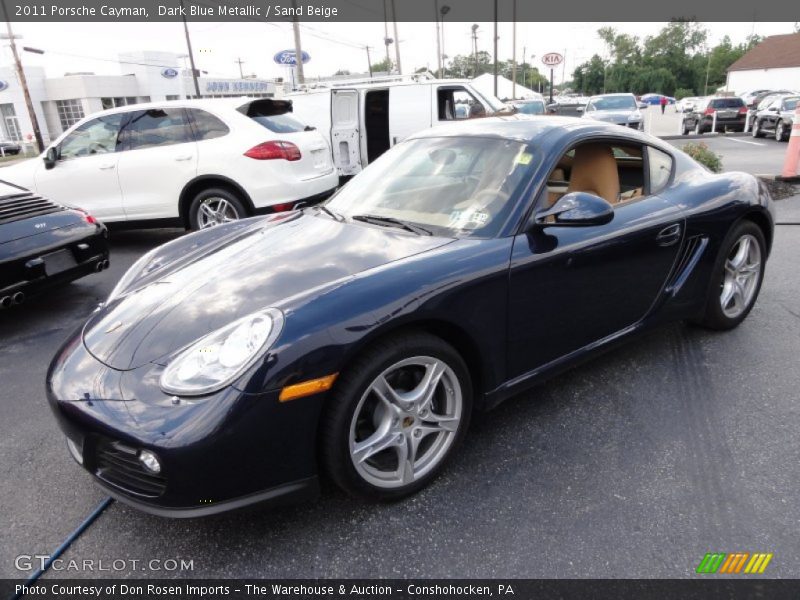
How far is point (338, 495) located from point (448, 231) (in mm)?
1210

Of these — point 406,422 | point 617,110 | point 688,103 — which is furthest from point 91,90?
point 406,422

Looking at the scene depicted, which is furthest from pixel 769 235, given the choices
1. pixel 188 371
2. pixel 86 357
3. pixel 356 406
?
pixel 86 357

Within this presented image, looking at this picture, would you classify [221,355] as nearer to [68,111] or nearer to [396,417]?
[396,417]

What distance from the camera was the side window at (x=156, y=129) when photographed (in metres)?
6.25

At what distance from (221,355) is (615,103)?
1905 centimetres

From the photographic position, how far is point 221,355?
6.06ft

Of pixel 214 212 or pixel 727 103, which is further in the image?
pixel 727 103

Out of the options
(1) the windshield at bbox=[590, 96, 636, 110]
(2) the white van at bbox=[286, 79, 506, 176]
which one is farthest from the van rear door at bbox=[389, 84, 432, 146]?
(1) the windshield at bbox=[590, 96, 636, 110]

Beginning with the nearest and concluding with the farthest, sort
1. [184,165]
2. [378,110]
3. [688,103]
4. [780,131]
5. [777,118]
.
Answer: [184,165] < [378,110] < [780,131] < [777,118] < [688,103]

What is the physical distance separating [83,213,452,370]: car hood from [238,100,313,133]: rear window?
396 centimetres

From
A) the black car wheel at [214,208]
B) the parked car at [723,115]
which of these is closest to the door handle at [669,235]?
the black car wheel at [214,208]

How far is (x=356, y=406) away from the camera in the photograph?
1.95 metres

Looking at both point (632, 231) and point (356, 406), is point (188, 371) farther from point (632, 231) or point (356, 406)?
point (632, 231)

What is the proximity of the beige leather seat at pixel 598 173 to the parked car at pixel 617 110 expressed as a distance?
45.6ft
